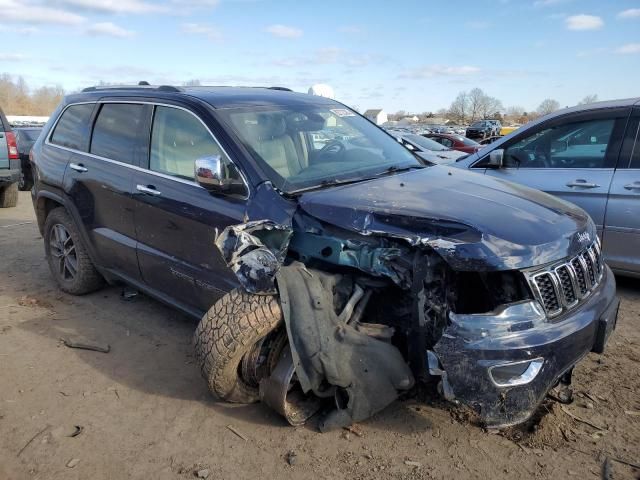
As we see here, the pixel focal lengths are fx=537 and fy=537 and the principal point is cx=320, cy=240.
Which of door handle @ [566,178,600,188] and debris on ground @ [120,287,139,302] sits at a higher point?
door handle @ [566,178,600,188]

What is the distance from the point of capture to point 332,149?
383cm

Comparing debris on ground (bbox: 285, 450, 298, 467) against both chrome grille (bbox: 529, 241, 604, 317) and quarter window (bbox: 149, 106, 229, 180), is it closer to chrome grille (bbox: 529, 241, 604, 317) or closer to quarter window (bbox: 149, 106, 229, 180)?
chrome grille (bbox: 529, 241, 604, 317)

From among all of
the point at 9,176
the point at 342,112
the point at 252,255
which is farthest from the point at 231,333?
the point at 9,176

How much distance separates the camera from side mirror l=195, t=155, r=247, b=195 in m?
3.19

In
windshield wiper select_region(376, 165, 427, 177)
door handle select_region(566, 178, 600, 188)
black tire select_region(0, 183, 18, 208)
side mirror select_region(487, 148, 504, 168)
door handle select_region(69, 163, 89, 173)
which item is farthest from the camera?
black tire select_region(0, 183, 18, 208)

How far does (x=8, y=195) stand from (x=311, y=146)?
890cm

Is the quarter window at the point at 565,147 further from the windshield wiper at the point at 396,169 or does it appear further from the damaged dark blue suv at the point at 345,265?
the windshield wiper at the point at 396,169

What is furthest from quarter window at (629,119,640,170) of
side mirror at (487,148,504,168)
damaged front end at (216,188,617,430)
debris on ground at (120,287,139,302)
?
debris on ground at (120,287,139,302)

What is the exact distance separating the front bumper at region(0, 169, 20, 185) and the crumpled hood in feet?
29.1

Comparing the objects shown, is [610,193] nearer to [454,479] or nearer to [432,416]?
[432,416]

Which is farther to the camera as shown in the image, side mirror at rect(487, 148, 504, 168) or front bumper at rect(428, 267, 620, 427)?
side mirror at rect(487, 148, 504, 168)

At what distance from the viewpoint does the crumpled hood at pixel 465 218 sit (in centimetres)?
258

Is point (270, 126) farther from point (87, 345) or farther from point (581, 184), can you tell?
point (581, 184)

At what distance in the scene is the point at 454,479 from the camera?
102 inches
